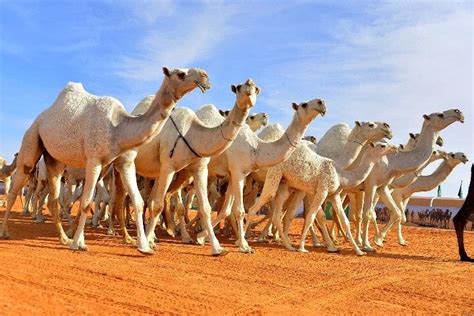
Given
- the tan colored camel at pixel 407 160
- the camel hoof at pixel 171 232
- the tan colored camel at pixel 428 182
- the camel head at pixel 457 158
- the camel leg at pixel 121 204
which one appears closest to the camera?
the camel leg at pixel 121 204

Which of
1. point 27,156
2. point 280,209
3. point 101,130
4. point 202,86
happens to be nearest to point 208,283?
point 202,86

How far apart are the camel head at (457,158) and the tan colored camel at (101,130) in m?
11.8

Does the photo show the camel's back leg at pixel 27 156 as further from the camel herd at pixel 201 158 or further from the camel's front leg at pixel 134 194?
the camel's front leg at pixel 134 194

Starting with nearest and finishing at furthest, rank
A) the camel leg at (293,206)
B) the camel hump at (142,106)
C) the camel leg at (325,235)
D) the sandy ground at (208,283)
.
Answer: the sandy ground at (208,283)
the camel hump at (142,106)
the camel leg at (325,235)
the camel leg at (293,206)

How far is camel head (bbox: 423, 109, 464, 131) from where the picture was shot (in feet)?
48.2

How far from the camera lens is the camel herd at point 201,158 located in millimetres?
9359

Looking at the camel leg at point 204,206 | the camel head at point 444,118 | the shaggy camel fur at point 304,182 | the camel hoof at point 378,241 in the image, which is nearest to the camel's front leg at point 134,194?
the camel leg at point 204,206

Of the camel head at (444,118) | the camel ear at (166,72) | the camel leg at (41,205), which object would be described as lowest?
the camel leg at (41,205)

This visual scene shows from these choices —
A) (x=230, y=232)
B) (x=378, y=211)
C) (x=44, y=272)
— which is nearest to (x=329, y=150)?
(x=230, y=232)

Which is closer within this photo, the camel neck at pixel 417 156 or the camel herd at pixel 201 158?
the camel herd at pixel 201 158

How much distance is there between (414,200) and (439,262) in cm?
3303

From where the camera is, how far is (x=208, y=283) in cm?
724

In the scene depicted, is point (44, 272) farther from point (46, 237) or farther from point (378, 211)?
point (378, 211)

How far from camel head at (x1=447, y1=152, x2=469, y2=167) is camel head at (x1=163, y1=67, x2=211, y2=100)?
11769 mm
